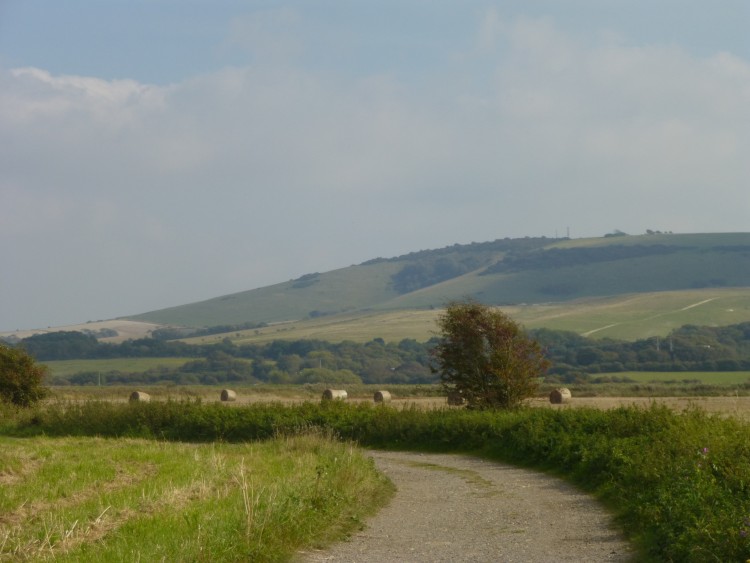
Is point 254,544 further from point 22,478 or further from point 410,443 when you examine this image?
point 410,443

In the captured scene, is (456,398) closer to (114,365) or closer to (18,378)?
(18,378)

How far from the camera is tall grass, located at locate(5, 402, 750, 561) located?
11.8m

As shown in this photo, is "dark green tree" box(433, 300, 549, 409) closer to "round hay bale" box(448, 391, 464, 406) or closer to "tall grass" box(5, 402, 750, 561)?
"round hay bale" box(448, 391, 464, 406)

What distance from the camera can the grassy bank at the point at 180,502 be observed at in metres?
11.8

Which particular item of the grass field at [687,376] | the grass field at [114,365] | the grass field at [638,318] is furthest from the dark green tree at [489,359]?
the grass field at [638,318]

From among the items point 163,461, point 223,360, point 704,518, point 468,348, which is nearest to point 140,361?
point 223,360

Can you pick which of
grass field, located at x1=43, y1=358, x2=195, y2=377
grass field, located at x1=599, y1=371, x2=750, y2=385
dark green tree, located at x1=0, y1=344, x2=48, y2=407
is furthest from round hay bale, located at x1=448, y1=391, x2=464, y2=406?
grass field, located at x1=43, y1=358, x2=195, y2=377

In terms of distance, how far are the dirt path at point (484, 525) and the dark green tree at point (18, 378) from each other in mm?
26155

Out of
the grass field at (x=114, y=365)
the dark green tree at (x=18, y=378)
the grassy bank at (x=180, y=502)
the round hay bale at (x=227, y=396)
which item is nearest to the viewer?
the grassy bank at (x=180, y=502)

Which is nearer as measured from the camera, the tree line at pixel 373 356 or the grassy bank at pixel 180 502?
the grassy bank at pixel 180 502

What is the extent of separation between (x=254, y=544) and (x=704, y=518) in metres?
5.01

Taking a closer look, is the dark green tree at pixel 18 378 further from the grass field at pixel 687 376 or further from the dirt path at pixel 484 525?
the grass field at pixel 687 376

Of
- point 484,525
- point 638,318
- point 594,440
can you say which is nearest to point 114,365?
point 638,318

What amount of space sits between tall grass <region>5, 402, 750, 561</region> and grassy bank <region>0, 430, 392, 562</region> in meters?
4.20
